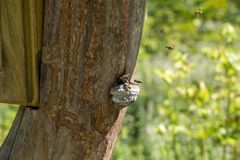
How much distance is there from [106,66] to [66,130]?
0.20 m

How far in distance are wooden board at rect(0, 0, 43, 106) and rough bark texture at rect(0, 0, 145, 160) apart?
3 centimetres

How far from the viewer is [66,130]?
1.62 metres

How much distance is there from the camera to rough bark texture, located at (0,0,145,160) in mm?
1544

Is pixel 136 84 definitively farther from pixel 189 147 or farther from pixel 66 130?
pixel 189 147

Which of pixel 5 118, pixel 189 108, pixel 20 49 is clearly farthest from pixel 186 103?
pixel 20 49

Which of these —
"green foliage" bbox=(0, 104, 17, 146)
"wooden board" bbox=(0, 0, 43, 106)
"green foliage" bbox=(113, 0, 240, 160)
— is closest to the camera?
"wooden board" bbox=(0, 0, 43, 106)

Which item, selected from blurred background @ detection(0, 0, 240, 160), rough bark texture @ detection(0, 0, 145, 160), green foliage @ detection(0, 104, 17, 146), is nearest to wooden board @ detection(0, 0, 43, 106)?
rough bark texture @ detection(0, 0, 145, 160)

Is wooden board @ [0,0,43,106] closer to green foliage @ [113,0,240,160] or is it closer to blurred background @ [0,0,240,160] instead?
blurred background @ [0,0,240,160]

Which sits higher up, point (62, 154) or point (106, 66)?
point (106, 66)

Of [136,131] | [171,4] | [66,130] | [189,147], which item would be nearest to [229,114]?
[189,147]

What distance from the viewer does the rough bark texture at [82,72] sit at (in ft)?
5.07

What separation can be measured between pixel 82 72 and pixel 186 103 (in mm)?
2422

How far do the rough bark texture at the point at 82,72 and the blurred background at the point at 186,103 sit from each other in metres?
0.33

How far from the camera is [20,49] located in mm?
1698
